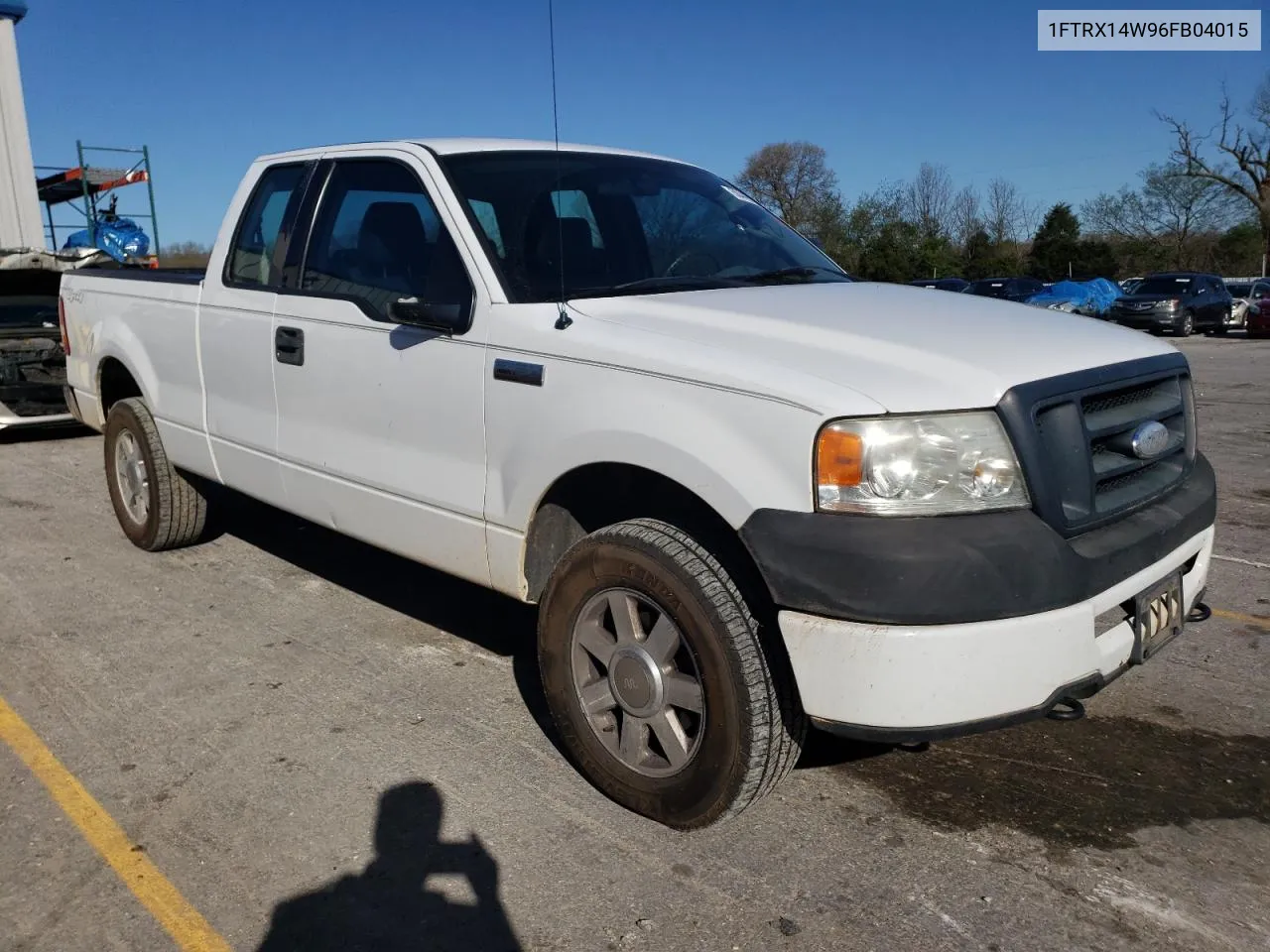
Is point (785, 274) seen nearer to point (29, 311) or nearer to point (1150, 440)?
point (1150, 440)

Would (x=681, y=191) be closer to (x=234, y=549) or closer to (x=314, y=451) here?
(x=314, y=451)

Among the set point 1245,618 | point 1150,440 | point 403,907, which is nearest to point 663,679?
point 403,907

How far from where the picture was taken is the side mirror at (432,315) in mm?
3400

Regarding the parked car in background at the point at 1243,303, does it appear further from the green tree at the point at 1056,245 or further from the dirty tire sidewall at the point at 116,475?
the dirty tire sidewall at the point at 116,475

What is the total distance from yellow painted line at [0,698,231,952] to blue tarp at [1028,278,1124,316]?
2911 centimetres

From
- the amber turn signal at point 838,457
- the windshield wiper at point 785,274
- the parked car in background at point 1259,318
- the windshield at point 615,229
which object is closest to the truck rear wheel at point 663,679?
the amber turn signal at point 838,457

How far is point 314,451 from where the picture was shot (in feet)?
13.6

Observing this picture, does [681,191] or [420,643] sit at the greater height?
[681,191]

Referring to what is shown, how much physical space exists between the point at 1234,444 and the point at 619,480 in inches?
322

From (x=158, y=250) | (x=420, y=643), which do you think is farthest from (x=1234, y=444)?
(x=158, y=250)

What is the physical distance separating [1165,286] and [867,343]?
1106 inches

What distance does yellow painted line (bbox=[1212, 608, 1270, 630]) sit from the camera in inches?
183

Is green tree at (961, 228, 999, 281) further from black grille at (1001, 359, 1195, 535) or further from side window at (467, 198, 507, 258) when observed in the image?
side window at (467, 198, 507, 258)

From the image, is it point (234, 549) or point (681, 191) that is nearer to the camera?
point (681, 191)
